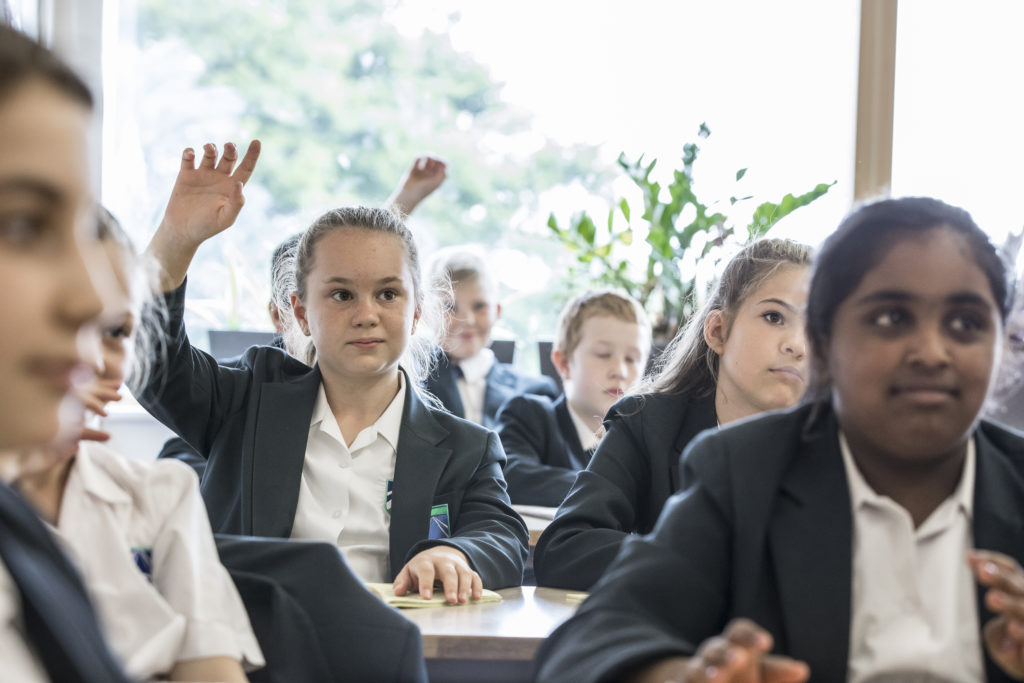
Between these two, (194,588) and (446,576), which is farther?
(446,576)

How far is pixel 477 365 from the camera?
4.01 meters

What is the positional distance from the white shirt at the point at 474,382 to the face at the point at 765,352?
1892mm

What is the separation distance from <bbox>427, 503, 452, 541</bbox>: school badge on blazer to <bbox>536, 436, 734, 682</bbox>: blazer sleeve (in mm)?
866

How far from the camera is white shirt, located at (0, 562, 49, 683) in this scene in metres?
0.83

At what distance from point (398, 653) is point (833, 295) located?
691 mm

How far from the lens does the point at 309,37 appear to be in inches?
216

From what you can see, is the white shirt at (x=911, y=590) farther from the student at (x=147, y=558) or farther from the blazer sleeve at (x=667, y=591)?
the student at (x=147, y=558)

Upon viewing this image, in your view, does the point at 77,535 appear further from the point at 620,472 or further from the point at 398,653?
the point at 620,472

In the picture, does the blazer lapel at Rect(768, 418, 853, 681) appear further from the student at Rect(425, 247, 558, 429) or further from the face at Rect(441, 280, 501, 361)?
the face at Rect(441, 280, 501, 361)

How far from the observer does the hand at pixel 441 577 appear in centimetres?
164

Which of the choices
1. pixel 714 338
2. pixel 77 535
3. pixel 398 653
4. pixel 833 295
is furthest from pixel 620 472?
pixel 77 535

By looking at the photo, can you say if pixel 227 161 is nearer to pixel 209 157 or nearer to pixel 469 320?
pixel 209 157

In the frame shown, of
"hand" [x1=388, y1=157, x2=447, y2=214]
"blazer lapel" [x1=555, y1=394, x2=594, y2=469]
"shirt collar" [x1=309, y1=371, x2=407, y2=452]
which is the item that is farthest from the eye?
"hand" [x1=388, y1=157, x2=447, y2=214]

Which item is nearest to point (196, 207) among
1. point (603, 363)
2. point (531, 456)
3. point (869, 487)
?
point (869, 487)
